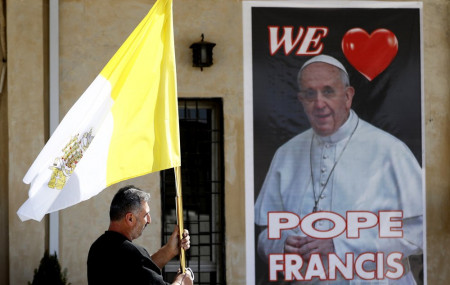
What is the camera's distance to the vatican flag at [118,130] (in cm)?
621

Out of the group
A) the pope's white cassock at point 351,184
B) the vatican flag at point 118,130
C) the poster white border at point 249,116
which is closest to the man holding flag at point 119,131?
the vatican flag at point 118,130

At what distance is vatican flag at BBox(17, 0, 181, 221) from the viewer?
6215 millimetres

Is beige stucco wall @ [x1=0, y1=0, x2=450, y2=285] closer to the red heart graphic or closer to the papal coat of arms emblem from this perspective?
the red heart graphic

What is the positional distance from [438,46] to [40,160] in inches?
236

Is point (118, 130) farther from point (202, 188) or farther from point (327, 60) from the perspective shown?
point (327, 60)

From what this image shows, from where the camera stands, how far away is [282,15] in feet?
35.0

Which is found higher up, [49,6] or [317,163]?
[49,6]

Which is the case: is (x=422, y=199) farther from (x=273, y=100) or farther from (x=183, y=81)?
(x=183, y=81)

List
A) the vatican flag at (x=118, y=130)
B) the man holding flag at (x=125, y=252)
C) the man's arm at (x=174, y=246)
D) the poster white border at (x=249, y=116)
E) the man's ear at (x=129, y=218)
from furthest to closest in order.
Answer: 1. the poster white border at (x=249, y=116)
2. the man's arm at (x=174, y=246)
3. the man's ear at (x=129, y=218)
4. the vatican flag at (x=118, y=130)
5. the man holding flag at (x=125, y=252)

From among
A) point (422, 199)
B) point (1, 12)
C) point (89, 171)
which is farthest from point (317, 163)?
point (89, 171)

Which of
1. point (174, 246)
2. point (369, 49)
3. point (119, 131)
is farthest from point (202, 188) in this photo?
point (119, 131)

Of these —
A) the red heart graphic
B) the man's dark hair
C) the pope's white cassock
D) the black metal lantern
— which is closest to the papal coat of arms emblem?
the man's dark hair

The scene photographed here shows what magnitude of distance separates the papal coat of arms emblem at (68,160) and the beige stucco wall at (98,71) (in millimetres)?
3882

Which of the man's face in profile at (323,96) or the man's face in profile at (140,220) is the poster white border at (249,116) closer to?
the man's face in profile at (323,96)
